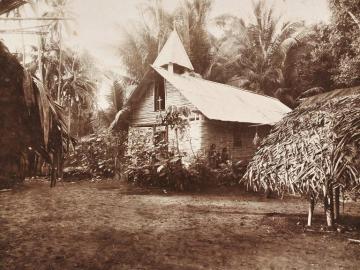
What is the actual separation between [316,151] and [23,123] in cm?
525

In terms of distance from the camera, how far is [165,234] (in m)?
7.24

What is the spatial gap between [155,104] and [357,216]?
11514mm

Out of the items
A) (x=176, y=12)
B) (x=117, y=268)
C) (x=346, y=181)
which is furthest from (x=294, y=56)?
(x=117, y=268)

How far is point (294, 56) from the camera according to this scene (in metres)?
29.1

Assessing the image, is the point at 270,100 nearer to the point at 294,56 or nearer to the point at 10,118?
the point at 294,56

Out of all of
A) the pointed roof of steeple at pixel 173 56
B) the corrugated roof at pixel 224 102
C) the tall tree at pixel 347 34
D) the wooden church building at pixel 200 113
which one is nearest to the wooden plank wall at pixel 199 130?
the wooden church building at pixel 200 113

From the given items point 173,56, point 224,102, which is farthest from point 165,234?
point 173,56

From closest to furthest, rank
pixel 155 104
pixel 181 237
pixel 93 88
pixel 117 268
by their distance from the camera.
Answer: pixel 117 268
pixel 181 237
pixel 155 104
pixel 93 88

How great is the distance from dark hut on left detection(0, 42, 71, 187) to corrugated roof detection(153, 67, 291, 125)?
1046cm

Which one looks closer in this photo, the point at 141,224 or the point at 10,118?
the point at 10,118

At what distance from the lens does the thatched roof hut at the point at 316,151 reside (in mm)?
6312

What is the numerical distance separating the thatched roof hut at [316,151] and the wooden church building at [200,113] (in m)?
6.91

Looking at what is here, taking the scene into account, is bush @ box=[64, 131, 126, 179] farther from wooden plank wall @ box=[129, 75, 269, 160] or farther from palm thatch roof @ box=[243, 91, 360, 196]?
palm thatch roof @ box=[243, 91, 360, 196]

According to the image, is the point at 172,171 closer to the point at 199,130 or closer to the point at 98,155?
the point at 199,130
